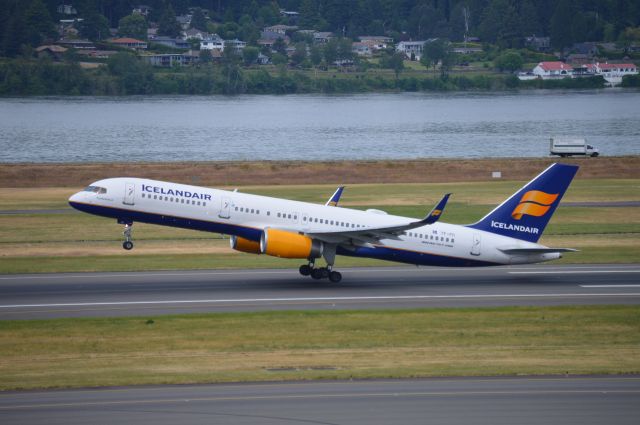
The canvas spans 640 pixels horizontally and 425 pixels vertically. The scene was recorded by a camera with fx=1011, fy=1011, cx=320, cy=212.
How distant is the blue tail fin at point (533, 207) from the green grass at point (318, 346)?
6902 mm

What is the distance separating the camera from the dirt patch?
89.4 metres

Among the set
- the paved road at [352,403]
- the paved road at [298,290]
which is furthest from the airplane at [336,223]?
the paved road at [352,403]

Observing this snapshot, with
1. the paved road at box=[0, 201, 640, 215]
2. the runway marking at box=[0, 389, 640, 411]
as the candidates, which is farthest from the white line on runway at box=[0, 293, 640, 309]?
the paved road at box=[0, 201, 640, 215]

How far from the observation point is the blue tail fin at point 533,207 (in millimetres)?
46594

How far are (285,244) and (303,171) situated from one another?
5021cm

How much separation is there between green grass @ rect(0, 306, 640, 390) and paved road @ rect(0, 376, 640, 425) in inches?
44.3

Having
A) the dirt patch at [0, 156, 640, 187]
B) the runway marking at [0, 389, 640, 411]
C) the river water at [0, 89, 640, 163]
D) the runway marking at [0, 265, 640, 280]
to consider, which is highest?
the runway marking at [0, 389, 640, 411]

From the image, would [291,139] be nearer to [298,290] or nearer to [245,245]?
[245,245]

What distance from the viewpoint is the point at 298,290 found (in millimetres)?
45125

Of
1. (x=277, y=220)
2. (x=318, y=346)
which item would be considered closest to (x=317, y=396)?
(x=318, y=346)

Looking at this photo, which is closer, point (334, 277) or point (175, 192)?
point (175, 192)

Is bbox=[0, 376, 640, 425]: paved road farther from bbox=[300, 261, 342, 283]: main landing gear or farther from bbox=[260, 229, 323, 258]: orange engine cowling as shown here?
bbox=[300, 261, 342, 283]: main landing gear

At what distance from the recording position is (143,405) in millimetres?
27578

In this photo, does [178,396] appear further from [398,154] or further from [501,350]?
[398,154]
